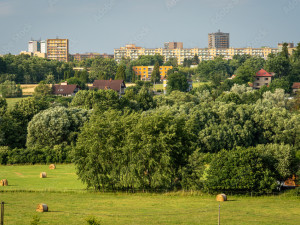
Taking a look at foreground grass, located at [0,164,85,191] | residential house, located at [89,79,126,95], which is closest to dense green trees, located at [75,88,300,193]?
foreground grass, located at [0,164,85,191]

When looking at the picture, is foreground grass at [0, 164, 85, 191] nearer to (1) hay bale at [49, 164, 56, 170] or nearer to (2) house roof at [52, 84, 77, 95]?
(1) hay bale at [49, 164, 56, 170]

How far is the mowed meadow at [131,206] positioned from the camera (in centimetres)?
2708

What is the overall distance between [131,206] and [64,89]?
8178 cm

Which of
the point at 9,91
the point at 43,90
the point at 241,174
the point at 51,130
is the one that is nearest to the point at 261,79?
the point at 43,90

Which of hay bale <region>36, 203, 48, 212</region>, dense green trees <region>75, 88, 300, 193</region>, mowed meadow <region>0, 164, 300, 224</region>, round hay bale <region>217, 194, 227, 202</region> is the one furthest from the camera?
dense green trees <region>75, 88, 300, 193</region>

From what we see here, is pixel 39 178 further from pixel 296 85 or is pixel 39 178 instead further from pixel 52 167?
pixel 296 85

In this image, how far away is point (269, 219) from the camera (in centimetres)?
2825

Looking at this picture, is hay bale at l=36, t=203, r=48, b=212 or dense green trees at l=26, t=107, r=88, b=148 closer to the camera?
hay bale at l=36, t=203, r=48, b=212

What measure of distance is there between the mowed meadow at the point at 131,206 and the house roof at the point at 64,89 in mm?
68329

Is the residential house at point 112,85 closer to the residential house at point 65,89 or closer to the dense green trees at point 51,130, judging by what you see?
the residential house at point 65,89

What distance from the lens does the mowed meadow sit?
88.8ft

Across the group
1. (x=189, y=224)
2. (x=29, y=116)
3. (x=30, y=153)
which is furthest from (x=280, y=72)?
(x=189, y=224)

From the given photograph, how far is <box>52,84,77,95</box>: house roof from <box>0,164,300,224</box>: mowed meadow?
6833 centimetres

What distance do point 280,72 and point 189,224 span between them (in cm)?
10507
